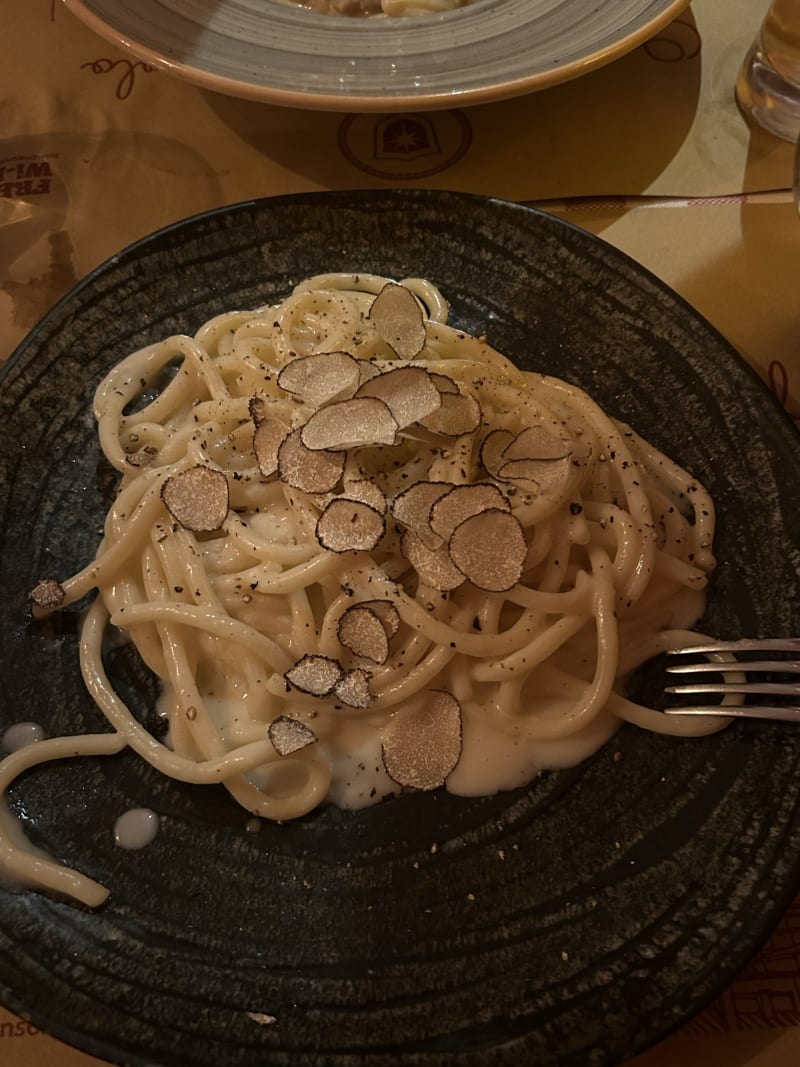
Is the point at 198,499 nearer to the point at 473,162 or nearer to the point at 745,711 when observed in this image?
the point at 745,711

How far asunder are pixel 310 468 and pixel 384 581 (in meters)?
0.25

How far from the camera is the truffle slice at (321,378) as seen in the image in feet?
5.27

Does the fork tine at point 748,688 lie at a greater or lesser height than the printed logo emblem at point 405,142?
lesser

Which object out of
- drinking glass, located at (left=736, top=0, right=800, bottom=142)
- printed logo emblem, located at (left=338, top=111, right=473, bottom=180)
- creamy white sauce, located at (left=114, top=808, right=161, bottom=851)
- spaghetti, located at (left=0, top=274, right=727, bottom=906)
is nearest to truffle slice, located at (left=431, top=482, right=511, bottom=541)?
spaghetti, located at (left=0, top=274, right=727, bottom=906)

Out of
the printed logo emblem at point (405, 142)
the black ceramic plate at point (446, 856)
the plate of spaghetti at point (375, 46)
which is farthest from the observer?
the printed logo emblem at point (405, 142)

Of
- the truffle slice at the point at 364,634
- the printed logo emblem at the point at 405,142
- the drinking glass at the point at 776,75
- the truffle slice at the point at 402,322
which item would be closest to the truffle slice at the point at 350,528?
the truffle slice at the point at 364,634

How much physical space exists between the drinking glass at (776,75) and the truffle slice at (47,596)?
2.02 meters

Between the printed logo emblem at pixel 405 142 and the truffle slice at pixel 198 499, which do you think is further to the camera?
the printed logo emblem at pixel 405 142

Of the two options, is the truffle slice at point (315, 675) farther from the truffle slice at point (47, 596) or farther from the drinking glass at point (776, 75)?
the drinking glass at point (776, 75)

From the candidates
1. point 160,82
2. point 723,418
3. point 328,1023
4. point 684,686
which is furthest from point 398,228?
point 328,1023

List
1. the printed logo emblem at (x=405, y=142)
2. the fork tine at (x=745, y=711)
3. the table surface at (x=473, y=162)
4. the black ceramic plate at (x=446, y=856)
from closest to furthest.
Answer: the black ceramic plate at (x=446, y=856), the fork tine at (x=745, y=711), the table surface at (x=473, y=162), the printed logo emblem at (x=405, y=142)

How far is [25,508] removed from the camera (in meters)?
1.69

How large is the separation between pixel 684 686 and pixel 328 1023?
2.59 feet

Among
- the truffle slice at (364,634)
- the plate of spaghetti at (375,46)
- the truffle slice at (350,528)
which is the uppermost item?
the plate of spaghetti at (375,46)
